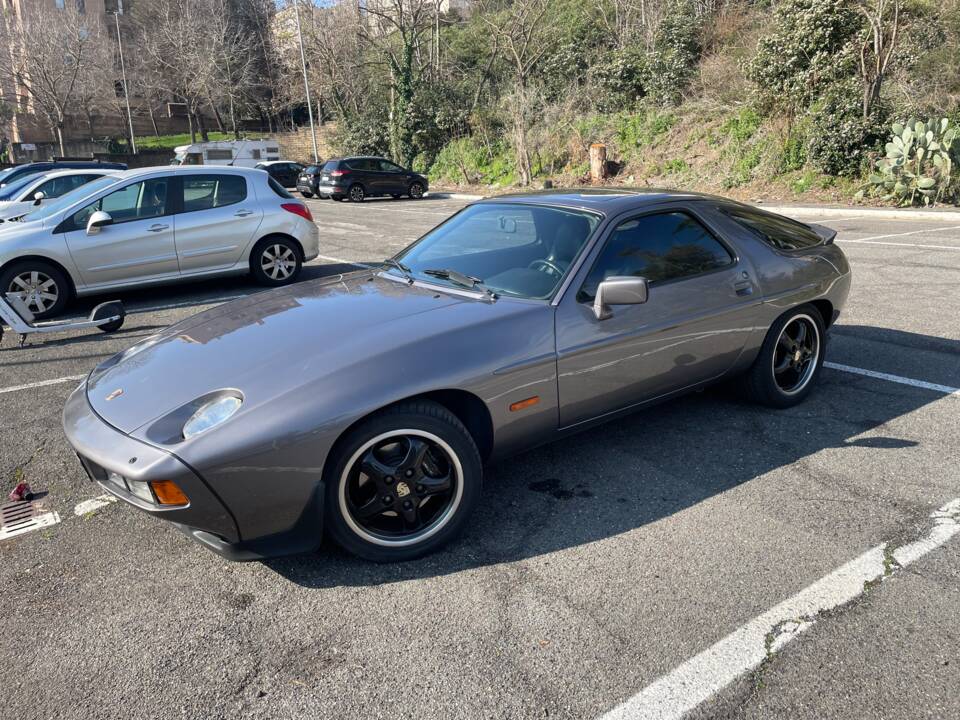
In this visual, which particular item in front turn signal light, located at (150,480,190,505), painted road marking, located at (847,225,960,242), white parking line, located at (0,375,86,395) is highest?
front turn signal light, located at (150,480,190,505)

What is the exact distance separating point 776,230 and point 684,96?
21659 millimetres

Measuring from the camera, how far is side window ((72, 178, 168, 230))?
808cm

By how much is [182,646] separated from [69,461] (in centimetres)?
208

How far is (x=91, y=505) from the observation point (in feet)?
11.9

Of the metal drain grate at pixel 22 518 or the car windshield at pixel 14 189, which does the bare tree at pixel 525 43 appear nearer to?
the car windshield at pixel 14 189

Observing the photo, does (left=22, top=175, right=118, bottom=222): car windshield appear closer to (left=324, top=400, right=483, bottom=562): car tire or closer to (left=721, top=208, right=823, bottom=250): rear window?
(left=324, top=400, right=483, bottom=562): car tire

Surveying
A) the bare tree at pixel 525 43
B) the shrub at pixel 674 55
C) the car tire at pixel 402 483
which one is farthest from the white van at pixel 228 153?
the car tire at pixel 402 483

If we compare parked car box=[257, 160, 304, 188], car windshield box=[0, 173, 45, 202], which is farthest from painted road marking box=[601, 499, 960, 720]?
parked car box=[257, 160, 304, 188]

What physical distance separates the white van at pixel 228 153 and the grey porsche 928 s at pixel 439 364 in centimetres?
3589

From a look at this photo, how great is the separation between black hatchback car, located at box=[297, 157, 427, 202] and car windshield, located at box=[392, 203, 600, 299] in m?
22.4

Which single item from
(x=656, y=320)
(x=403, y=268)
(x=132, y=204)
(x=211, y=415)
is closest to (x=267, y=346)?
(x=211, y=415)

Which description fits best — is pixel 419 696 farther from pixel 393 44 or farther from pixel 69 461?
pixel 393 44

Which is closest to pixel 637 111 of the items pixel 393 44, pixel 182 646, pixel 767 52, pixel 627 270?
pixel 767 52

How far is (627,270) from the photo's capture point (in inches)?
149
